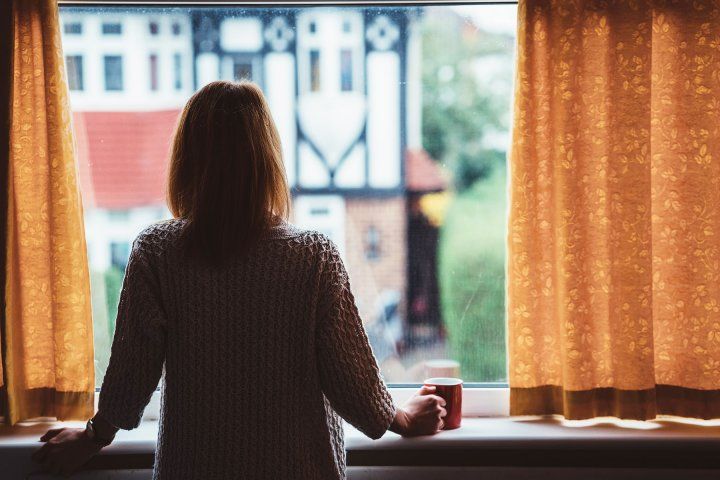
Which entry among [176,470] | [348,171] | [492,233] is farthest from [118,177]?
[492,233]

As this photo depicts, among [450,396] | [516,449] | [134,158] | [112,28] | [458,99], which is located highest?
[112,28]

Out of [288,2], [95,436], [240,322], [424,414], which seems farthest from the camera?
[288,2]

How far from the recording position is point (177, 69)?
171 cm

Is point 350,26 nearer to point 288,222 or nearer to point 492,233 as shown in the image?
point 492,233

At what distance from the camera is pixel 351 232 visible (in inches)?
67.8

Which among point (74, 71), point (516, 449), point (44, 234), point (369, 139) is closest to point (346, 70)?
point (369, 139)

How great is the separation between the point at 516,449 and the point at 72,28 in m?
1.51

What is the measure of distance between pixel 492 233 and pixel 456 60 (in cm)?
46

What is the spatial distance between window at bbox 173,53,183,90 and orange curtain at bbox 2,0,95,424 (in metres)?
0.29

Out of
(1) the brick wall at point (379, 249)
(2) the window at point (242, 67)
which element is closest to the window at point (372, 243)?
(1) the brick wall at point (379, 249)

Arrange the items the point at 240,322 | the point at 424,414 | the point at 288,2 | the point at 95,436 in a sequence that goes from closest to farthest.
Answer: the point at 240,322, the point at 95,436, the point at 424,414, the point at 288,2

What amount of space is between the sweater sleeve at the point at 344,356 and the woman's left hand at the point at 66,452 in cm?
53

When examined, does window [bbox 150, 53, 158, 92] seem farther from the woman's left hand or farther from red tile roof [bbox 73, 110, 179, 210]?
the woman's left hand

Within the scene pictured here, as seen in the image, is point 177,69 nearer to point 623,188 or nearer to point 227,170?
point 227,170
